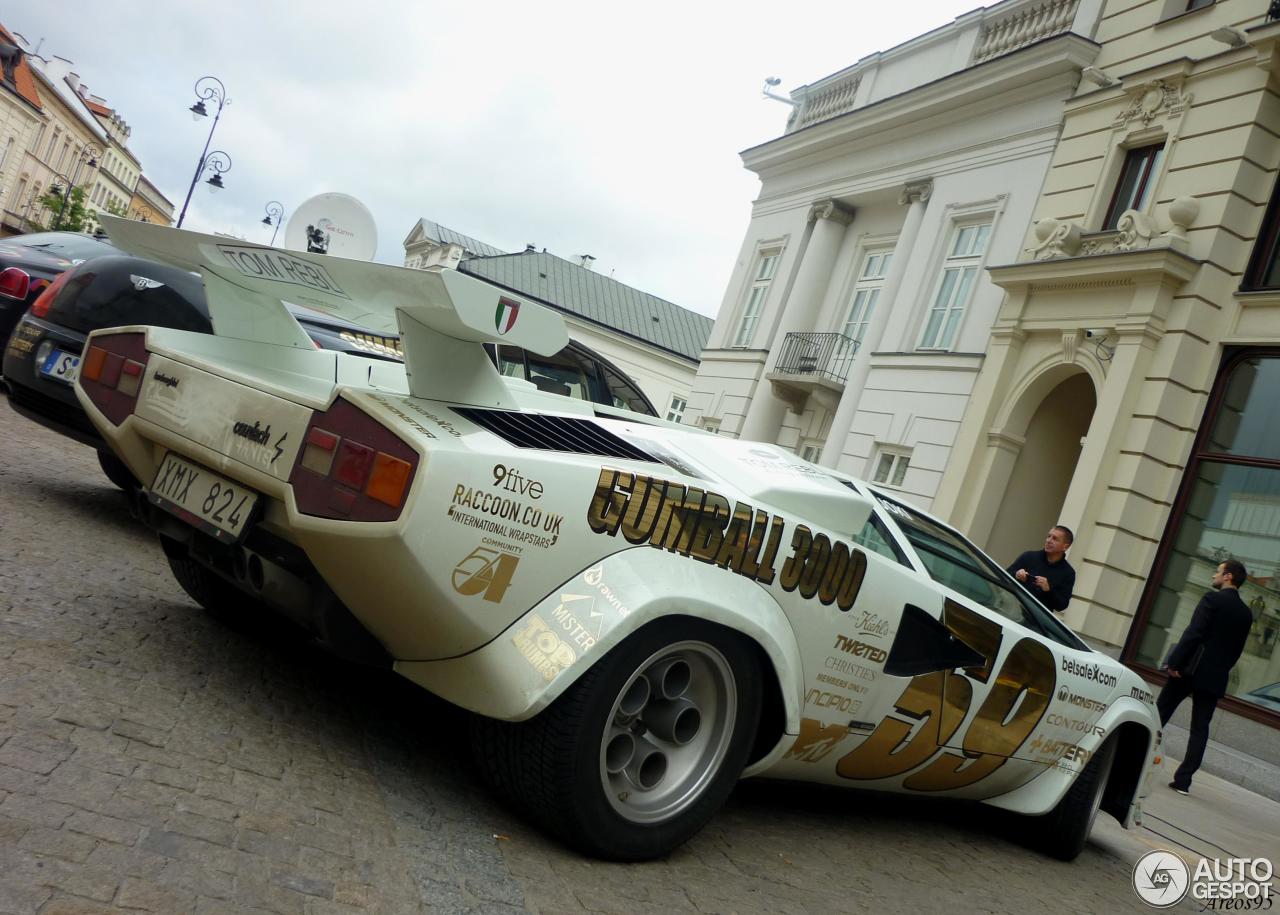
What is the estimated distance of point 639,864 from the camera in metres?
3.15

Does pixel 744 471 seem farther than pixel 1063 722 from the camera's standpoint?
No

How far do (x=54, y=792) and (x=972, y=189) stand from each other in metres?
16.8

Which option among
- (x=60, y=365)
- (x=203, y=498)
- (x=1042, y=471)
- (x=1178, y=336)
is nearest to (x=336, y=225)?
(x=60, y=365)

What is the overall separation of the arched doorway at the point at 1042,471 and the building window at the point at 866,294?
5009 millimetres

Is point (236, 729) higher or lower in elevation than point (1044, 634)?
lower

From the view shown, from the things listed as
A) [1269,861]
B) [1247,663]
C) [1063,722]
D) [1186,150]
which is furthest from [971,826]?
[1186,150]

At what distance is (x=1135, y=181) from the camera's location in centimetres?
1395

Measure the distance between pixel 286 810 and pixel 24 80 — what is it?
78.6 meters

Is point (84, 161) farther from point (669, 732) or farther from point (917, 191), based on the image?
point (669, 732)

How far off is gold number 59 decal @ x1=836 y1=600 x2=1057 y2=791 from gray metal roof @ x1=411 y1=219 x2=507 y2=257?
64465 mm

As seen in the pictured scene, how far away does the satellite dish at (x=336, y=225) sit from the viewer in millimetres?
8258

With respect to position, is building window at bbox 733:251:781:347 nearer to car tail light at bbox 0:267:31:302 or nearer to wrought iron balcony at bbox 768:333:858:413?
wrought iron balcony at bbox 768:333:858:413

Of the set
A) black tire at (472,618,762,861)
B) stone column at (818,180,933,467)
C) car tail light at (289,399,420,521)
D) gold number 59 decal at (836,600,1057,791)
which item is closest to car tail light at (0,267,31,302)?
car tail light at (289,399,420,521)

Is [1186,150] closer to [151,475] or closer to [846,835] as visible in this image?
[846,835]
